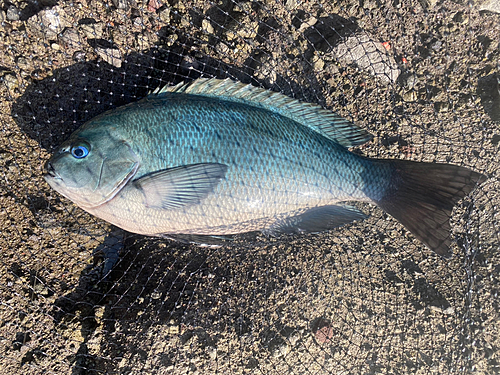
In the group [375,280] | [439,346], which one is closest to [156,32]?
[375,280]

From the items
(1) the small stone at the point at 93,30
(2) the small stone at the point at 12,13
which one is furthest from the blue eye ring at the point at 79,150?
(2) the small stone at the point at 12,13

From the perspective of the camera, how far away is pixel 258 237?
87.8 inches

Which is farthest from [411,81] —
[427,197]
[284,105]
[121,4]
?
[121,4]

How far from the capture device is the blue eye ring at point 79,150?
1.72 meters

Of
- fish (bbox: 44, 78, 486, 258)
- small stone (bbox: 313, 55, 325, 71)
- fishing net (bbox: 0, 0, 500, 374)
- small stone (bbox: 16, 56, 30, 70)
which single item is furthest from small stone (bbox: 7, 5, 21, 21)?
small stone (bbox: 313, 55, 325, 71)

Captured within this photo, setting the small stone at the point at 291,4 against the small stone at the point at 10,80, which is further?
the small stone at the point at 291,4

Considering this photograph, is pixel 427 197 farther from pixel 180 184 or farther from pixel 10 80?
pixel 10 80

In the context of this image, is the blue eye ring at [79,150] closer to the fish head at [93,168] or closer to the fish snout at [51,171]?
the fish head at [93,168]

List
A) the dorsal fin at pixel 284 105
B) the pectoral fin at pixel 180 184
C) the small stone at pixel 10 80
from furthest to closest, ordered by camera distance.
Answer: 1. the small stone at pixel 10 80
2. the dorsal fin at pixel 284 105
3. the pectoral fin at pixel 180 184

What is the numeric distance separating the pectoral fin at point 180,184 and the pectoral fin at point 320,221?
0.53 meters

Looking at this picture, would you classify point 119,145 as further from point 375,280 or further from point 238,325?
point 375,280

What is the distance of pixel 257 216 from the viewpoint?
1.85 metres

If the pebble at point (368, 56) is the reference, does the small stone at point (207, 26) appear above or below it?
below

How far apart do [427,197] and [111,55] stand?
2.28 m
